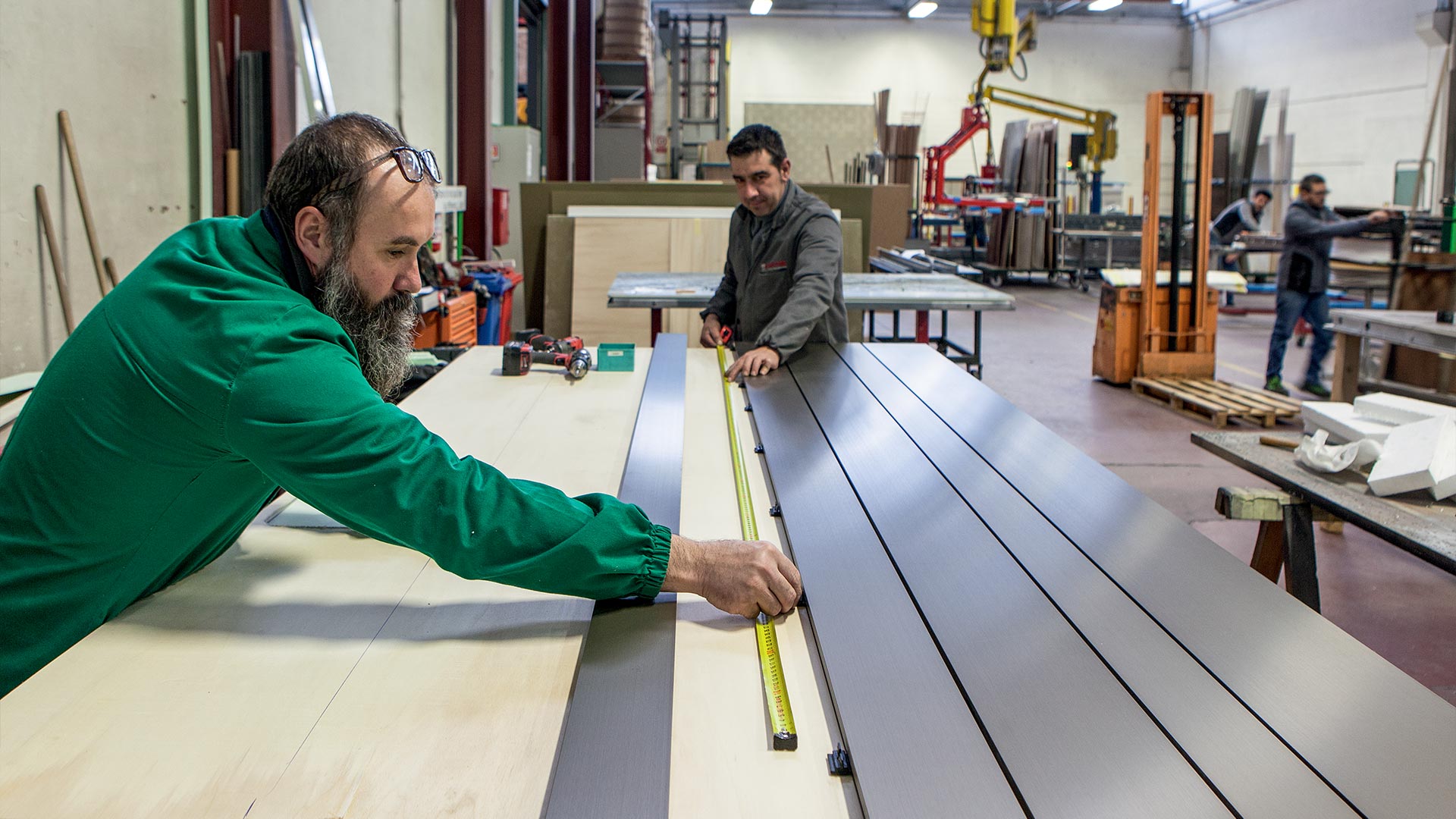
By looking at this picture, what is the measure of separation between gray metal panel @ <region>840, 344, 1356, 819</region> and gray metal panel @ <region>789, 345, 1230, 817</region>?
20mm

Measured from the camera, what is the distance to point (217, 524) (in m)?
1.46

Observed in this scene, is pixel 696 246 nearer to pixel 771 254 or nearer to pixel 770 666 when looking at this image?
pixel 771 254

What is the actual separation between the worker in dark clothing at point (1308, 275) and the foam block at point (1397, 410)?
5.01 meters

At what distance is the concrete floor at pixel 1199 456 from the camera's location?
11.5 ft

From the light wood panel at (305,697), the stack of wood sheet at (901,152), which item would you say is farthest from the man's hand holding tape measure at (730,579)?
the stack of wood sheet at (901,152)

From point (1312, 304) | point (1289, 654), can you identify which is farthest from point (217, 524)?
point (1312, 304)

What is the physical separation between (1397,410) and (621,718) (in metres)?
2.45

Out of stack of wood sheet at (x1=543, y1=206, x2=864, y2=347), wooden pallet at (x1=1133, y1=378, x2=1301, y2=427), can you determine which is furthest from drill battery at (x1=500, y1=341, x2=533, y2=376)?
wooden pallet at (x1=1133, y1=378, x2=1301, y2=427)

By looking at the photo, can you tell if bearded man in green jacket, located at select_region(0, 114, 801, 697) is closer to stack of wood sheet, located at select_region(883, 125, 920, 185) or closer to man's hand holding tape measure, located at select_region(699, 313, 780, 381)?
man's hand holding tape measure, located at select_region(699, 313, 780, 381)

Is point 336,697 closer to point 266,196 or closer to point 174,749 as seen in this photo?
point 174,749

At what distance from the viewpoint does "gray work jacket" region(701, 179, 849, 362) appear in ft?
10.8

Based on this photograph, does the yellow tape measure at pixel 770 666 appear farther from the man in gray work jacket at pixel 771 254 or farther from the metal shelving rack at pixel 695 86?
the metal shelving rack at pixel 695 86

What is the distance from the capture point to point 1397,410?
8.76ft

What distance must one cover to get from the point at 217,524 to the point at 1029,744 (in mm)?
1125
